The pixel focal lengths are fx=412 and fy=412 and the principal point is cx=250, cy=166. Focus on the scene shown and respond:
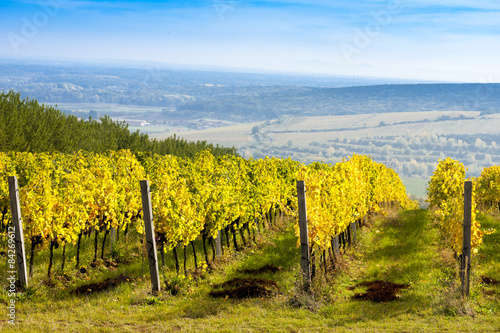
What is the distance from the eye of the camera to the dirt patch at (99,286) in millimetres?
9508

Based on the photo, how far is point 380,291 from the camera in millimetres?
9953

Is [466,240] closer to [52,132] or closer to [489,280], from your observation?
[489,280]

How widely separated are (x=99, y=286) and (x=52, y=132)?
3421 cm

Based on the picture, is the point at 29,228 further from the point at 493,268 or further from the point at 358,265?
the point at 493,268

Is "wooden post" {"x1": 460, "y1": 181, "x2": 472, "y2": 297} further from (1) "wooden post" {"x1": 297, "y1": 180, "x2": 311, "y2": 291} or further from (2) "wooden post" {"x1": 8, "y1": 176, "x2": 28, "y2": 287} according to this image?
(2) "wooden post" {"x1": 8, "y1": 176, "x2": 28, "y2": 287}

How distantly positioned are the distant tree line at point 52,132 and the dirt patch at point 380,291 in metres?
30.7

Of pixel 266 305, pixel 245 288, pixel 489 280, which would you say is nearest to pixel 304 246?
pixel 266 305

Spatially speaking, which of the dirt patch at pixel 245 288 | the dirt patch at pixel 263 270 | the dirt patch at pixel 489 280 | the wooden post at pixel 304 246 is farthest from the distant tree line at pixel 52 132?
the dirt patch at pixel 489 280

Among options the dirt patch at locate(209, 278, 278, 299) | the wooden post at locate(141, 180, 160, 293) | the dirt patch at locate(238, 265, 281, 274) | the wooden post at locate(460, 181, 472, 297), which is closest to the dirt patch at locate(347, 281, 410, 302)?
the wooden post at locate(460, 181, 472, 297)

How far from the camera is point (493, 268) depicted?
39.3ft

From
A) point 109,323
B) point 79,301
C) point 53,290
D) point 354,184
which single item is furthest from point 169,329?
point 354,184

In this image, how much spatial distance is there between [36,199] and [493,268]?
1271cm

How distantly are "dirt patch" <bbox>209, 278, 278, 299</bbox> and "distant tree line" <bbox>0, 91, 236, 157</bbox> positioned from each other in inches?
1129

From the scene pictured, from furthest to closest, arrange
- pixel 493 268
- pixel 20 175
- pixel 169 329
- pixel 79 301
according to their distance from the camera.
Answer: pixel 20 175, pixel 493 268, pixel 79 301, pixel 169 329
